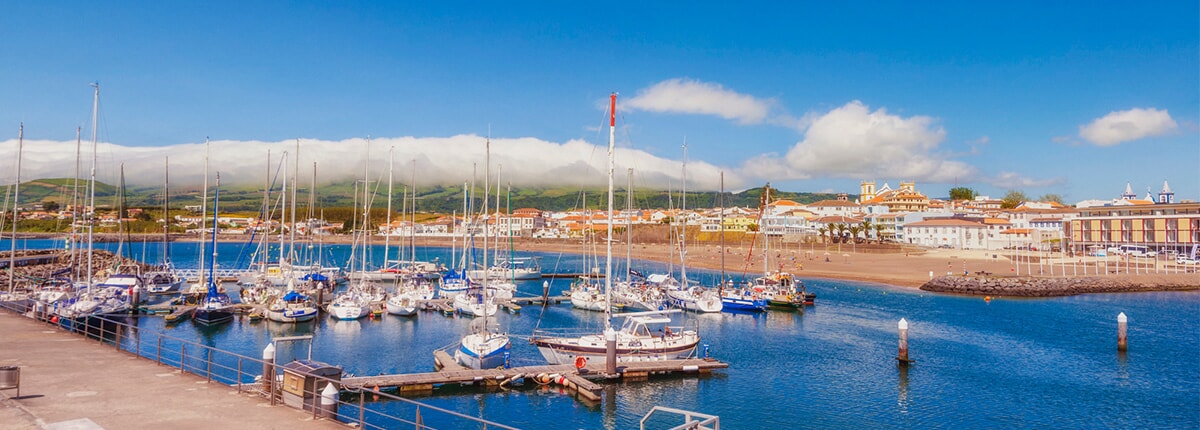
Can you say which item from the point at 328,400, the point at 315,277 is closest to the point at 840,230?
the point at 315,277

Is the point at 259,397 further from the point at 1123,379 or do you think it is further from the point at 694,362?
the point at 1123,379

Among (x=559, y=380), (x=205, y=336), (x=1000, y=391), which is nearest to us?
(x=559, y=380)

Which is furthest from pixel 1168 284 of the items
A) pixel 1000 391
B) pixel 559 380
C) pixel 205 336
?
pixel 205 336

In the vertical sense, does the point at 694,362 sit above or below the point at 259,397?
below

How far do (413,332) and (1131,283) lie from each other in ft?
260

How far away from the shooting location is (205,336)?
42250mm

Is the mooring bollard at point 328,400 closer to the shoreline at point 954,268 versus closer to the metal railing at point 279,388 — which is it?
the metal railing at point 279,388

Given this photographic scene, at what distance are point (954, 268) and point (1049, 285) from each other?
2057 cm

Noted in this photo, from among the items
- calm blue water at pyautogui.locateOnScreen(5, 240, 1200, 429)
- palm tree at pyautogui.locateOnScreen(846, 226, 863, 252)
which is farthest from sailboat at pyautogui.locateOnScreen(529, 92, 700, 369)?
palm tree at pyautogui.locateOnScreen(846, 226, 863, 252)

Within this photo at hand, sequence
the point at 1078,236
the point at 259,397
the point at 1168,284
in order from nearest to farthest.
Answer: the point at 259,397 → the point at 1168,284 → the point at 1078,236

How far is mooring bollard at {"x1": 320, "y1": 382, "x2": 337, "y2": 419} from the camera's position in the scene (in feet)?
46.4

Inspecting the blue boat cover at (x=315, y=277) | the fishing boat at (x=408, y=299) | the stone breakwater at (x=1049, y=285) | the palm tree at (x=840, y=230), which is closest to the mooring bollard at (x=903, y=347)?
the fishing boat at (x=408, y=299)

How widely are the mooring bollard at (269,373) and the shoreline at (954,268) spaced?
41.1 metres

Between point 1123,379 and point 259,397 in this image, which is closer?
point 259,397
